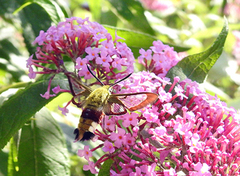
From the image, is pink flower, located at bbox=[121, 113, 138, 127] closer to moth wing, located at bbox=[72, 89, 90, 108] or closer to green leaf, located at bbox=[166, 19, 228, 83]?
moth wing, located at bbox=[72, 89, 90, 108]

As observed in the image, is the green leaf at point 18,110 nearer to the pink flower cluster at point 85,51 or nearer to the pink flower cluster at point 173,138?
the pink flower cluster at point 85,51

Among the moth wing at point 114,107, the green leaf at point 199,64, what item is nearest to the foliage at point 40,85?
the green leaf at point 199,64

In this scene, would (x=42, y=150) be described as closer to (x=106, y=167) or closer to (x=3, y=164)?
(x=106, y=167)

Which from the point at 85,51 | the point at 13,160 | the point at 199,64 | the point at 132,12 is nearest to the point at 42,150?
the point at 13,160

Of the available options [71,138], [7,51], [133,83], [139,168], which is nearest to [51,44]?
[133,83]

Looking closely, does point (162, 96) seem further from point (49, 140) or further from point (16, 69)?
point (16, 69)

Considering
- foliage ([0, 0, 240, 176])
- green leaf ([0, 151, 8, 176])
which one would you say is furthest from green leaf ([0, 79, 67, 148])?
green leaf ([0, 151, 8, 176])
